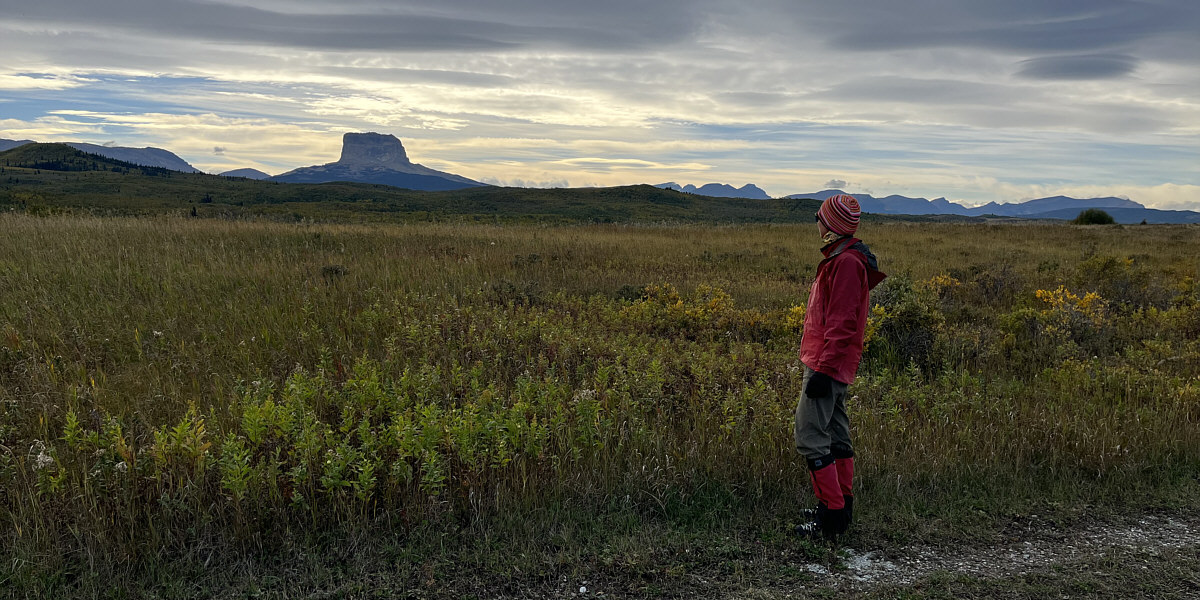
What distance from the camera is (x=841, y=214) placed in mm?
3877

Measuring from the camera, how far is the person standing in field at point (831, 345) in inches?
147

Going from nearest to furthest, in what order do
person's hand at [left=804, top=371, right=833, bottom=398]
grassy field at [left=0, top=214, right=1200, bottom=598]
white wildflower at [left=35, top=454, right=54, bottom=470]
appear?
1. grassy field at [left=0, top=214, right=1200, bottom=598]
2. white wildflower at [left=35, top=454, right=54, bottom=470]
3. person's hand at [left=804, top=371, right=833, bottom=398]

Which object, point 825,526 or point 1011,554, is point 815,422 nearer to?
point 825,526

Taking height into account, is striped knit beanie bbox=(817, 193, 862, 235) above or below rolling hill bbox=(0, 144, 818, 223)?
below

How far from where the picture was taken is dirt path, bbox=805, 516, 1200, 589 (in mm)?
3520

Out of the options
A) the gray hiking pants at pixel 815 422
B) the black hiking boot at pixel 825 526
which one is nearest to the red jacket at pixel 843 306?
the gray hiking pants at pixel 815 422

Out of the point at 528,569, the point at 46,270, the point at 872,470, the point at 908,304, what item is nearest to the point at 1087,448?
the point at 872,470

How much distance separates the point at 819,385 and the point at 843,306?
49cm

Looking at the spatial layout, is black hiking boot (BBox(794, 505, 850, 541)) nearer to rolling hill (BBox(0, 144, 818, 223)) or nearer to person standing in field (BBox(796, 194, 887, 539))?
person standing in field (BBox(796, 194, 887, 539))

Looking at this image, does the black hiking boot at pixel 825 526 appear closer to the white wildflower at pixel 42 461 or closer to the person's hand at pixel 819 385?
the person's hand at pixel 819 385

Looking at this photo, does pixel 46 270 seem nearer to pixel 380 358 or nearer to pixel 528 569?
pixel 380 358

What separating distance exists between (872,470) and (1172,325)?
794 cm

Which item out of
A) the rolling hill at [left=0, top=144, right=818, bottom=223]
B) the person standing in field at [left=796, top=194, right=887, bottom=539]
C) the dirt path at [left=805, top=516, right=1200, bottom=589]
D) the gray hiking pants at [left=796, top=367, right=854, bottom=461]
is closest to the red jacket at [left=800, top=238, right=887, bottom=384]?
the person standing in field at [left=796, top=194, right=887, bottom=539]

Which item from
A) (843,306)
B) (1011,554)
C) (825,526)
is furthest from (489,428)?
(1011,554)
